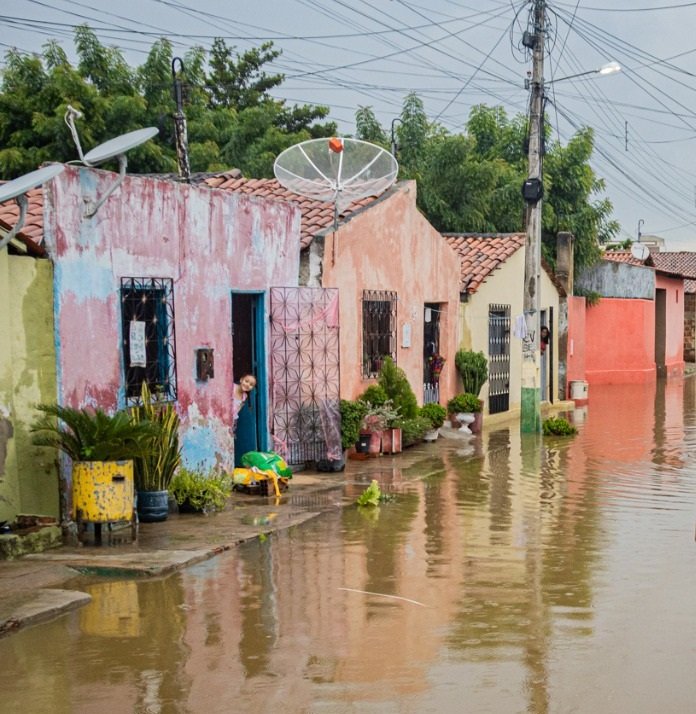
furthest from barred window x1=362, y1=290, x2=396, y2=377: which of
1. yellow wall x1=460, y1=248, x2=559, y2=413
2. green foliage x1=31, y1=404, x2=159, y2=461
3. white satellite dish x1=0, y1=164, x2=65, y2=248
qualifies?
white satellite dish x1=0, y1=164, x2=65, y2=248

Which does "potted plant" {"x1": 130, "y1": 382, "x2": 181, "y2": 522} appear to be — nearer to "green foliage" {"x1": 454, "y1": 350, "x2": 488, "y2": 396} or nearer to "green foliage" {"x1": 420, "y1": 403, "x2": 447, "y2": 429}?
"green foliage" {"x1": 420, "y1": 403, "x2": 447, "y2": 429}

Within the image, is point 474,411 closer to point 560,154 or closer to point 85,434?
point 85,434

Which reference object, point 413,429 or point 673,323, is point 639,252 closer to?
point 673,323

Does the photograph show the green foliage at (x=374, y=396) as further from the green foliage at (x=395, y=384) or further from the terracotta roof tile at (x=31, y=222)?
the terracotta roof tile at (x=31, y=222)

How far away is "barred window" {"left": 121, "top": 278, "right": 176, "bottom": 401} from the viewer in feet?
41.9

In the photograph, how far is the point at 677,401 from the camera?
100 ft

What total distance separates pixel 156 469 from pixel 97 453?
1.14 meters

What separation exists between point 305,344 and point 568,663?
9.40 meters

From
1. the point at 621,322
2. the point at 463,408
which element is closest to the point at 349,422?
the point at 463,408

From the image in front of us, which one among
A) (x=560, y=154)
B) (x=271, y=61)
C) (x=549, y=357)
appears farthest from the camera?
(x=271, y=61)

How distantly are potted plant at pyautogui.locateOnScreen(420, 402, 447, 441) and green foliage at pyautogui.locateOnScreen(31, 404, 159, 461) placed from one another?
31.4 ft

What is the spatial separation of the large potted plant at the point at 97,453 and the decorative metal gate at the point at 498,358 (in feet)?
45.6

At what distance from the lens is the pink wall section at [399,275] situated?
18.2 meters

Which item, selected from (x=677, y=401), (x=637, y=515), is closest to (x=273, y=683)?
(x=637, y=515)
